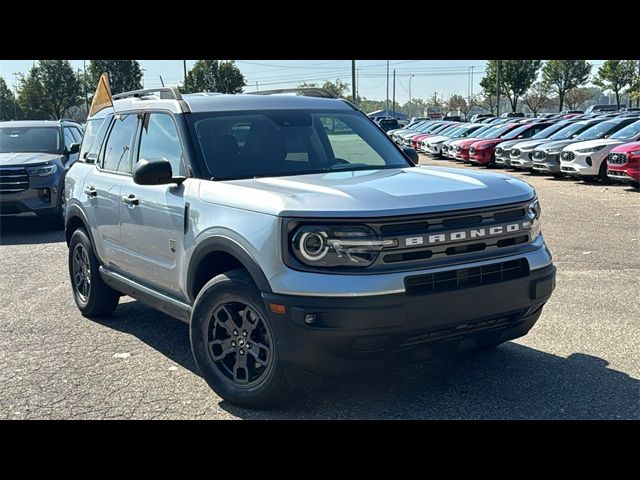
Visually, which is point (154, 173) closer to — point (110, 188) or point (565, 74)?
point (110, 188)

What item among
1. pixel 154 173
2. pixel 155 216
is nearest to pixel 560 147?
pixel 155 216

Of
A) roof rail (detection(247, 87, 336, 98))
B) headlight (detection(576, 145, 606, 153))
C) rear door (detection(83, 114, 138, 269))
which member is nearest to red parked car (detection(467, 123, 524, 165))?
headlight (detection(576, 145, 606, 153))

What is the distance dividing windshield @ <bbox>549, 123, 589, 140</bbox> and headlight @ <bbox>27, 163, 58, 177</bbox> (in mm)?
14605

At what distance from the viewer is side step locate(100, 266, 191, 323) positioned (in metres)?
4.87

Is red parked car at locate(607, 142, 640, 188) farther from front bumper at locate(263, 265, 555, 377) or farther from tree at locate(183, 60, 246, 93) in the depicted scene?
tree at locate(183, 60, 246, 93)

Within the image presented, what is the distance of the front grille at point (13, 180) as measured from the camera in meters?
12.0

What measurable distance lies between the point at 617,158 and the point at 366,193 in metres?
13.7

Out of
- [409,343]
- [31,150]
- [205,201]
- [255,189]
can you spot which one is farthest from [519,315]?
[31,150]

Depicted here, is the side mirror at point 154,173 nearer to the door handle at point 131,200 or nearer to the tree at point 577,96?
the door handle at point 131,200

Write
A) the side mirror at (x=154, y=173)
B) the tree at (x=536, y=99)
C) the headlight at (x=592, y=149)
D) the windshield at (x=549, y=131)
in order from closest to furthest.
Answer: the side mirror at (x=154, y=173) → the headlight at (x=592, y=149) → the windshield at (x=549, y=131) → the tree at (x=536, y=99)

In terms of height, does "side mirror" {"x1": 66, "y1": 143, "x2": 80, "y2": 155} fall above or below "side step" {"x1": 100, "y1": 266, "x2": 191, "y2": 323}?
above

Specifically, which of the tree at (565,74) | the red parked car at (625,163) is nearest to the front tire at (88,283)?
the red parked car at (625,163)

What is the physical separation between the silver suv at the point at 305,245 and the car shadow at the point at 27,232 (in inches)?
269

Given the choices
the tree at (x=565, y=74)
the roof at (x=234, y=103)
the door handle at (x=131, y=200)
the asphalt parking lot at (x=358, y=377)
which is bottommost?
the asphalt parking lot at (x=358, y=377)
